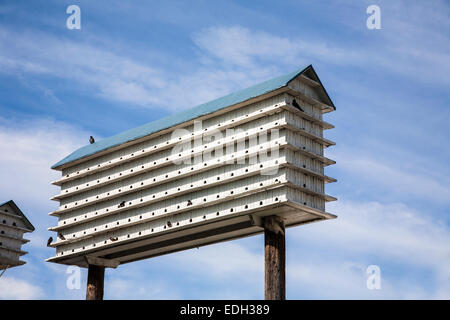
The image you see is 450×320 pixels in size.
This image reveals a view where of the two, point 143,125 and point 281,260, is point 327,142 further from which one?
point 143,125

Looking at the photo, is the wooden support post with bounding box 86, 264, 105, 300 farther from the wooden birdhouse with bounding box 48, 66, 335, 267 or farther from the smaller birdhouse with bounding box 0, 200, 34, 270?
the smaller birdhouse with bounding box 0, 200, 34, 270

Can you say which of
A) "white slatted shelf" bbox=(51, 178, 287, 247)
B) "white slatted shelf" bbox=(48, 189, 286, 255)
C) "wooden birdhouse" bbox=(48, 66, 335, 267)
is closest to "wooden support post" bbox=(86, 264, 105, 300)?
"wooden birdhouse" bbox=(48, 66, 335, 267)

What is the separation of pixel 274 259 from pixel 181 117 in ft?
21.7

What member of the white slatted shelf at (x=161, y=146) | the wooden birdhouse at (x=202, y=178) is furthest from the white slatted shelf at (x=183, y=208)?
the white slatted shelf at (x=161, y=146)

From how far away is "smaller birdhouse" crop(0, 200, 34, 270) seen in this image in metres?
35.6

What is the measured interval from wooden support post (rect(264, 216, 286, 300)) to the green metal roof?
13.7 ft

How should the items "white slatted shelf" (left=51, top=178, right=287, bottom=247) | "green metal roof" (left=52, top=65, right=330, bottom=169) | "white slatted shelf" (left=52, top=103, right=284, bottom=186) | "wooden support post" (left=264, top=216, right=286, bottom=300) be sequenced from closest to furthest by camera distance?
"wooden support post" (left=264, top=216, right=286, bottom=300), "white slatted shelf" (left=51, top=178, right=287, bottom=247), "white slatted shelf" (left=52, top=103, right=284, bottom=186), "green metal roof" (left=52, top=65, right=330, bottom=169)

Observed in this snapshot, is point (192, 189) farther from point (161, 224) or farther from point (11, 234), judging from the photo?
point (11, 234)

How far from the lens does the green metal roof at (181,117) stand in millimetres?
25719

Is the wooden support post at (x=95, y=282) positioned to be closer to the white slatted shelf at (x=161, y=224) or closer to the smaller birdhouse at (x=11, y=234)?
the white slatted shelf at (x=161, y=224)

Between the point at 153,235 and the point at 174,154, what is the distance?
2989 millimetres

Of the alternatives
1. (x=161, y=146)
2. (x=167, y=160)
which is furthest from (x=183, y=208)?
(x=161, y=146)

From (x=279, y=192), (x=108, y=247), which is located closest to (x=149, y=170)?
(x=108, y=247)

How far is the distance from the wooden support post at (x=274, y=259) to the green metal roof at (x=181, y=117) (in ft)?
13.7
